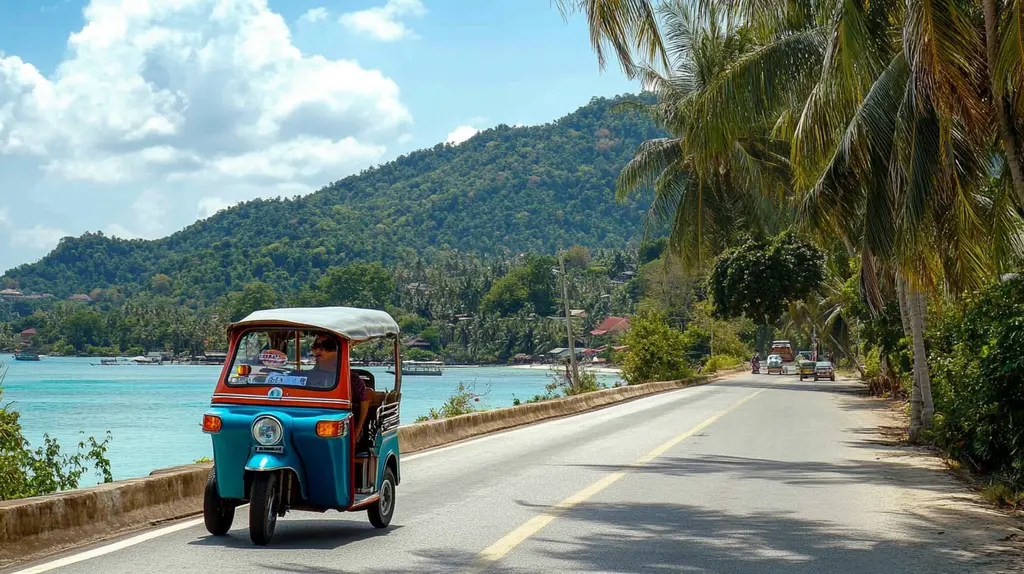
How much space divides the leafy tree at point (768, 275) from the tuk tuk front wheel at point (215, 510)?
43.3 m

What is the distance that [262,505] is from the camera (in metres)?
7.87

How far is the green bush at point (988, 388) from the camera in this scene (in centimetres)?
1148

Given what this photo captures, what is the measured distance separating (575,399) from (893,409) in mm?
9558

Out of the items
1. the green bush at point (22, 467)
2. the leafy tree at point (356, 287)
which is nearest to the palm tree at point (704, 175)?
the green bush at point (22, 467)

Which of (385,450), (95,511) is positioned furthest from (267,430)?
(95,511)

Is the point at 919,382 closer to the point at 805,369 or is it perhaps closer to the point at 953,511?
the point at 953,511

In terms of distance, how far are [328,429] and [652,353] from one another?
45200 millimetres

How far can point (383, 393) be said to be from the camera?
9.38 metres

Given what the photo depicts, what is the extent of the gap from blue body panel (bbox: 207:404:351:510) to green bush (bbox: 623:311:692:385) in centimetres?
4449

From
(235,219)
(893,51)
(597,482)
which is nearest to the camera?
(597,482)

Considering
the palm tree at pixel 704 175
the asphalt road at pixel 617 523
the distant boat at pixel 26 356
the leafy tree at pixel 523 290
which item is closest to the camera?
the asphalt road at pixel 617 523

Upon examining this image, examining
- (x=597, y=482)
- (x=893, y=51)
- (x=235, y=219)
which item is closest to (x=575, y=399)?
(x=893, y=51)

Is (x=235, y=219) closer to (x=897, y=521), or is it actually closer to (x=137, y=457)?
(x=137, y=457)

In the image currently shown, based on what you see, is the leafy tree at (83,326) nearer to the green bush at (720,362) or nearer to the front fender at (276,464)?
the green bush at (720,362)
